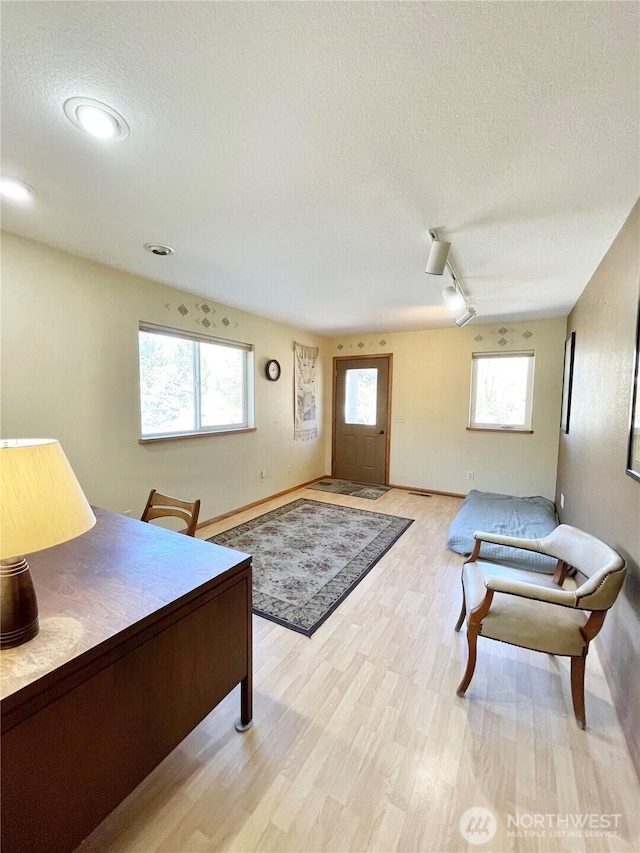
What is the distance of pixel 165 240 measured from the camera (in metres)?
2.20

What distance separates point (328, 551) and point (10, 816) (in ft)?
7.96

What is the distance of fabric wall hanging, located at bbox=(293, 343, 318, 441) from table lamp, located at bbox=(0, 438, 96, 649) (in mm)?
4150

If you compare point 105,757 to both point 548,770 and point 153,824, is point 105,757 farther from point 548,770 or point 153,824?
point 548,770

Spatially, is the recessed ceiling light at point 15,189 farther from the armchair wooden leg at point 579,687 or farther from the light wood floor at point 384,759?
the armchair wooden leg at point 579,687

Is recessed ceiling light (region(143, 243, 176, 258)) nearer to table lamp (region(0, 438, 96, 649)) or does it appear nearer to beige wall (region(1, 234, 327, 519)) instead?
beige wall (region(1, 234, 327, 519))

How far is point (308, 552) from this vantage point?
300 cm

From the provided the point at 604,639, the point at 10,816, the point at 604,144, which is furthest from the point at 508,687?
the point at 604,144

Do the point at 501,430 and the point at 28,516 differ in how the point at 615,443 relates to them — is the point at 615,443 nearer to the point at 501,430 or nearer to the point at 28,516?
the point at 28,516

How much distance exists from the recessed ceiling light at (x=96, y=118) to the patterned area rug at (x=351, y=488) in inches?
167

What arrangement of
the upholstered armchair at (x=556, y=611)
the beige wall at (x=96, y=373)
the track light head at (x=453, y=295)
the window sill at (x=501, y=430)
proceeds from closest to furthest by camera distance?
the upholstered armchair at (x=556, y=611) < the beige wall at (x=96, y=373) < the track light head at (x=453, y=295) < the window sill at (x=501, y=430)

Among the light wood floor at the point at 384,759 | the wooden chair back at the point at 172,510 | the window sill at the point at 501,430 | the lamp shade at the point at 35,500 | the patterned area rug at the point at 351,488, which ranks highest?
the lamp shade at the point at 35,500

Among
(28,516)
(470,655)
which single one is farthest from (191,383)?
(470,655)

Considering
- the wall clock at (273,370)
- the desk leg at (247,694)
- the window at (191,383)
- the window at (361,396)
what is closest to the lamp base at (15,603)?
the desk leg at (247,694)

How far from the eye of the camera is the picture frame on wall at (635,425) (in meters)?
1.44
